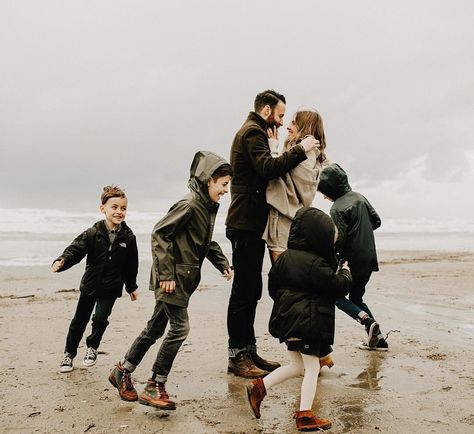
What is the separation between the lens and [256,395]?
3.81 metres

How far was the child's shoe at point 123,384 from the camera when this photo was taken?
13.6 ft

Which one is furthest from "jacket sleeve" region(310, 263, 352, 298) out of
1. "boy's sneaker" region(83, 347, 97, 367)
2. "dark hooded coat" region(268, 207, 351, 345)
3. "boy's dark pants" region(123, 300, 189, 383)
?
"boy's sneaker" region(83, 347, 97, 367)

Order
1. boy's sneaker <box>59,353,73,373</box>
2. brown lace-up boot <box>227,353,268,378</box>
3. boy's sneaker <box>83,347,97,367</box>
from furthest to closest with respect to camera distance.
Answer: boy's sneaker <box>83,347,97,367</box> < boy's sneaker <box>59,353,73,373</box> < brown lace-up boot <box>227,353,268,378</box>

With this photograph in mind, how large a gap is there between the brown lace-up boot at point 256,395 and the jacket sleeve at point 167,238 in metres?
0.99

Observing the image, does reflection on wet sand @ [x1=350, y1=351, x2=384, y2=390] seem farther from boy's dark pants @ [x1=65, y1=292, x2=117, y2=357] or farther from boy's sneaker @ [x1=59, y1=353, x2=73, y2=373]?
boy's sneaker @ [x1=59, y1=353, x2=73, y2=373]

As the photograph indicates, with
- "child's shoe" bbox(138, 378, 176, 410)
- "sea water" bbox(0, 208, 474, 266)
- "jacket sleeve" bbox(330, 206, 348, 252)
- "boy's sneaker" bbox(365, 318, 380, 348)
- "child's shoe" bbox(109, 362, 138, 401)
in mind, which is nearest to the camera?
"child's shoe" bbox(138, 378, 176, 410)

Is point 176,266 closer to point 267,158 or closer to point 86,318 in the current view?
point 267,158

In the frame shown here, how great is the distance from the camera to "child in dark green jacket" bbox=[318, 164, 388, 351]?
19.5 feet

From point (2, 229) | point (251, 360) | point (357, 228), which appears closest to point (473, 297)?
point (357, 228)

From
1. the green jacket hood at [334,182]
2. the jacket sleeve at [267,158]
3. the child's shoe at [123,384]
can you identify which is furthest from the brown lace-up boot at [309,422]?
the green jacket hood at [334,182]

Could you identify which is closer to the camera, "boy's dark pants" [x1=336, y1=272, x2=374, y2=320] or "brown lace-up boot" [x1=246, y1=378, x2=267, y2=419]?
"brown lace-up boot" [x1=246, y1=378, x2=267, y2=419]

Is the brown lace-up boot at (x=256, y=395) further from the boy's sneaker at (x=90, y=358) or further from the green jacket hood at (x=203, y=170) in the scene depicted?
the boy's sneaker at (x=90, y=358)

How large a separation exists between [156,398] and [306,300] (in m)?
1.33

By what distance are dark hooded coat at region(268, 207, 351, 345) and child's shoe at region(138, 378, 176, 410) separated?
94 cm
